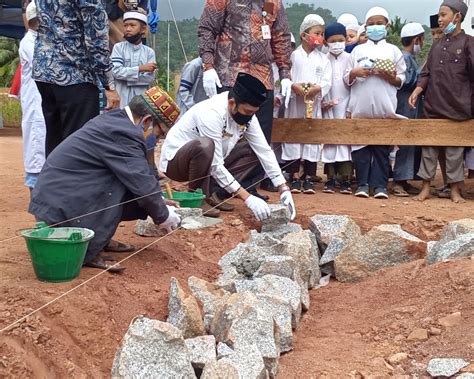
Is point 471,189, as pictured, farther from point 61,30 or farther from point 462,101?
point 61,30

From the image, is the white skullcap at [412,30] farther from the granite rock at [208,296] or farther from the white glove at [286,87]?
the granite rock at [208,296]

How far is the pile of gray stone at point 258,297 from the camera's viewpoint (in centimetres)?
250

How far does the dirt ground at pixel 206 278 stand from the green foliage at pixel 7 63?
2212 centimetres

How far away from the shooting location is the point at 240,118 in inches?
186

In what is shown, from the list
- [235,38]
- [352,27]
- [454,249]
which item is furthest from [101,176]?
[352,27]

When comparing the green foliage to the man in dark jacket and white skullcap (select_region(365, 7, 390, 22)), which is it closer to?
white skullcap (select_region(365, 7, 390, 22))

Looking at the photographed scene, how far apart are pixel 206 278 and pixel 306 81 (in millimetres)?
3139

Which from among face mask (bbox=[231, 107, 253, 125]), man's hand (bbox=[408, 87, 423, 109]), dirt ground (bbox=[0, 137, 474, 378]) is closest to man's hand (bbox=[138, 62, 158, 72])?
face mask (bbox=[231, 107, 253, 125])

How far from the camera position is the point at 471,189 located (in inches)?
276

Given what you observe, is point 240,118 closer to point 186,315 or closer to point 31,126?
point 31,126

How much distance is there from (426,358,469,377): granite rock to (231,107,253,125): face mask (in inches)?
94.1

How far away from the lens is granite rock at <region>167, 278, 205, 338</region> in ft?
9.80

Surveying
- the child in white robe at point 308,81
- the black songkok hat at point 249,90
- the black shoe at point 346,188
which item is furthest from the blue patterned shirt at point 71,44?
the black shoe at point 346,188

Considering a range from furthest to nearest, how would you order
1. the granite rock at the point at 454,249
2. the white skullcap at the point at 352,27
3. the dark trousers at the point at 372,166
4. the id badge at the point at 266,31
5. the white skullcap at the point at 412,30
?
the white skullcap at the point at 352,27 < the white skullcap at the point at 412,30 < the dark trousers at the point at 372,166 < the id badge at the point at 266,31 < the granite rock at the point at 454,249
